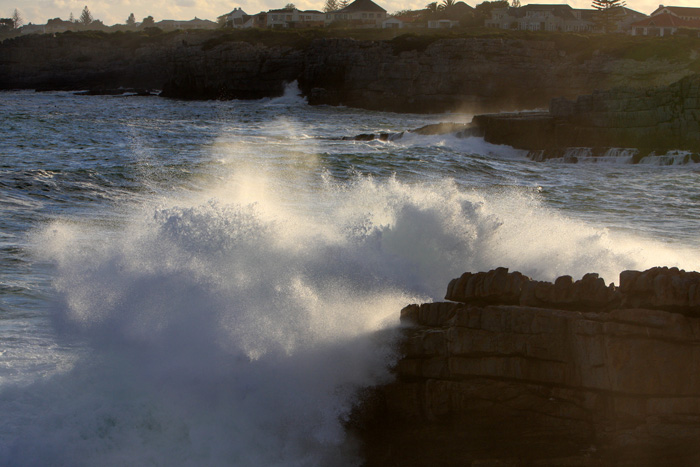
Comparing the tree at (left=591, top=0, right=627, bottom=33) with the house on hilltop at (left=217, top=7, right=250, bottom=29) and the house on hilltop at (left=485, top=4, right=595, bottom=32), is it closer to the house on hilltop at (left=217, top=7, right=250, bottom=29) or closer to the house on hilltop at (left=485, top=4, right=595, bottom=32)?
the house on hilltop at (left=485, top=4, right=595, bottom=32)

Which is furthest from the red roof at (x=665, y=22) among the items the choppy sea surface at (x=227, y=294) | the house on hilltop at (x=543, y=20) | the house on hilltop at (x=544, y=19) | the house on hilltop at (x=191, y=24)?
the house on hilltop at (x=191, y=24)

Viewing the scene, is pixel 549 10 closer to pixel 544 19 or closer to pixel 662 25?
pixel 544 19

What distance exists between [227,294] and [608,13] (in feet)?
254

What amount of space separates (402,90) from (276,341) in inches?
1984

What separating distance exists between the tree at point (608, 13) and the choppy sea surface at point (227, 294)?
218 ft

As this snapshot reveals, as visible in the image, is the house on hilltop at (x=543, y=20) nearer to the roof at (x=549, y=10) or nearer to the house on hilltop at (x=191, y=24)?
the roof at (x=549, y=10)

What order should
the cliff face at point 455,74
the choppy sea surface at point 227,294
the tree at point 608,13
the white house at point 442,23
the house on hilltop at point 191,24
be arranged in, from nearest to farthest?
the choppy sea surface at point 227,294 → the cliff face at point 455,74 → the tree at point 608,13 → the white house at point 442,23 → the house on hilltop at point 191,24

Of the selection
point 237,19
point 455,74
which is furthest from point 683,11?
point 237,19

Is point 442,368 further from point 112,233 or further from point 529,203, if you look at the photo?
point 529,203

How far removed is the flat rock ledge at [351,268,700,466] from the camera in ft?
19.2

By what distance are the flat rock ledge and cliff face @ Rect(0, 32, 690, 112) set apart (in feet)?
143

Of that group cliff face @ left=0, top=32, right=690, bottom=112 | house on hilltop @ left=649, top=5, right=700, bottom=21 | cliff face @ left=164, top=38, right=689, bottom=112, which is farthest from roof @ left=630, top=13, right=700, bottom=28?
cliff face @ left=164, top=38, right=689, bottom=112

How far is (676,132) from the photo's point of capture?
91.7 feet

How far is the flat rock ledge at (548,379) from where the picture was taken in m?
5.86
